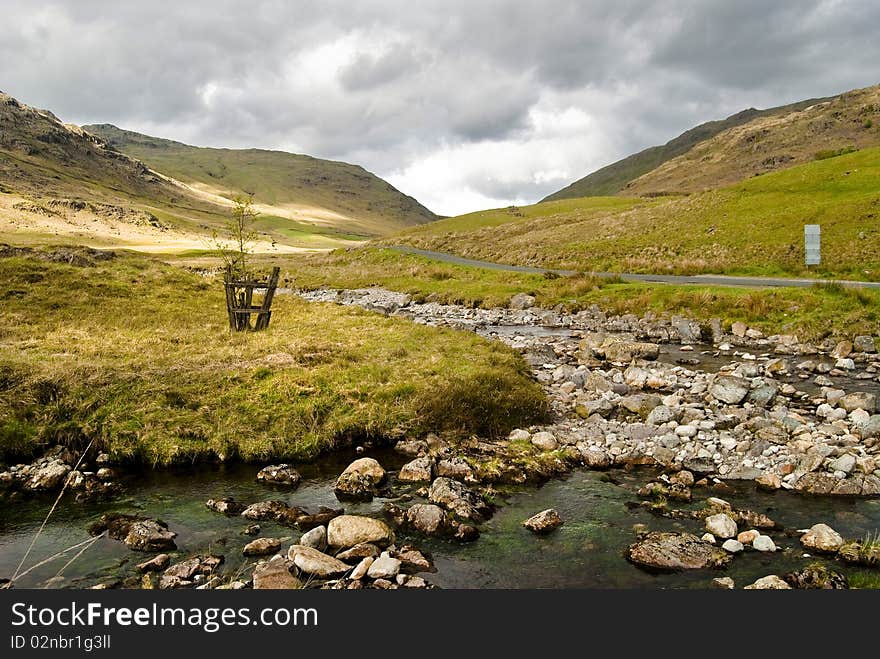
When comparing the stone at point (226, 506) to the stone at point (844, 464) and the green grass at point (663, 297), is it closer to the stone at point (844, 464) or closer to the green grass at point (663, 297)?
the stone at point (844, 464)

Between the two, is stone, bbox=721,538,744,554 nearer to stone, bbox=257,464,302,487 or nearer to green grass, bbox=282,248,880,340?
stone, bbox=257,464,302,487

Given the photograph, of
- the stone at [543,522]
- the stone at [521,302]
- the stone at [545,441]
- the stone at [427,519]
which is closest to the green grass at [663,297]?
the stone at [521,302]

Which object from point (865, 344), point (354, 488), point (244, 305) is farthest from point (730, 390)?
point (244, 305)

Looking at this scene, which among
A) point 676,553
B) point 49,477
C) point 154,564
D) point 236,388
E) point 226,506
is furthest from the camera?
point 236,388

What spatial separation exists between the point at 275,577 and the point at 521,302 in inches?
1444

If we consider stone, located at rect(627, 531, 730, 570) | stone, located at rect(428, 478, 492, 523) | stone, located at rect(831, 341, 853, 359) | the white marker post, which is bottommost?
stone, located at rect(627, 531, 730, 570)

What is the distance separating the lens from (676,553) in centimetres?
902

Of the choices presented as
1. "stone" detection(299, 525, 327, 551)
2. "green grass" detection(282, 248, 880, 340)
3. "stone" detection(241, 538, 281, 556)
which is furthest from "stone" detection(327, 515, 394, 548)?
"green grass" detection(282, 248, 880, 340)

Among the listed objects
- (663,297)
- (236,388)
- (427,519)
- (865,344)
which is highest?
(663,297)

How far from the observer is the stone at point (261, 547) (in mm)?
9039

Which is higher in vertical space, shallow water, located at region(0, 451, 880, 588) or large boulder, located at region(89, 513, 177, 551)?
large boulder, located at region(89, 513, 177, 551)

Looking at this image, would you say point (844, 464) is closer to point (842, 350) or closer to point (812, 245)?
point (842, 350)

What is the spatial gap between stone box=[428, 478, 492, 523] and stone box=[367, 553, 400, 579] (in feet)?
7.54

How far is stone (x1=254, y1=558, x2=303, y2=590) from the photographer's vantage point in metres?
7.87
